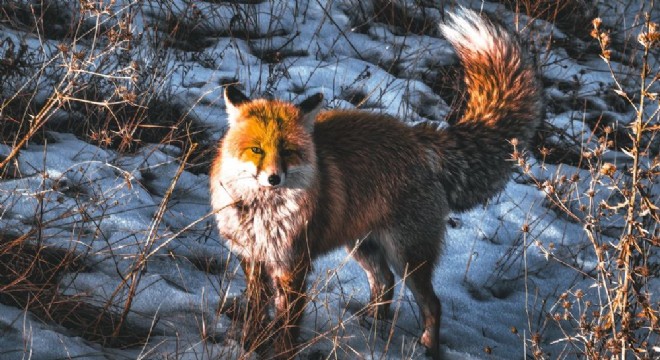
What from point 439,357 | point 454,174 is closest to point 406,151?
point 454,174

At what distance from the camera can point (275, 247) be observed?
453 centimetres

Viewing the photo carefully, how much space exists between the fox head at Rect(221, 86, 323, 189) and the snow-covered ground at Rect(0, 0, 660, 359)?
1.31ft

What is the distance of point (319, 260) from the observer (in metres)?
5.88

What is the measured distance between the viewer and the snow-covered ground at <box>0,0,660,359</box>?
4266 mm

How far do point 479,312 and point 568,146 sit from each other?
8.77 ft

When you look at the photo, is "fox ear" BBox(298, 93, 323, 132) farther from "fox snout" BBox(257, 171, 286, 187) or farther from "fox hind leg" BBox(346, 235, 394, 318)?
"fox hind leg" BBox(346, 235, 394, 318)

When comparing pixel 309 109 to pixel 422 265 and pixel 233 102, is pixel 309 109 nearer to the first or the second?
pixel 233 102

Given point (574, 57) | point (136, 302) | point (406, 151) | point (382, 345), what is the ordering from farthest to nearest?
point (574, 57) < point (406, 151) < point (382, 345) < point (136, 302)

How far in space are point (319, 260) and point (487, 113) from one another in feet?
5.34

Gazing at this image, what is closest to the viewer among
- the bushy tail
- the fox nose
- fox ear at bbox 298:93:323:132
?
the fox nose

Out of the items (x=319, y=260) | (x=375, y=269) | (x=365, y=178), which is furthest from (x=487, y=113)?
(x=319, y=260)

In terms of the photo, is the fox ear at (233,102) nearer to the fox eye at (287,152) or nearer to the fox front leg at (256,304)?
the fox eye at (287,152)

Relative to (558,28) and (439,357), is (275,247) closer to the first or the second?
(439,357)

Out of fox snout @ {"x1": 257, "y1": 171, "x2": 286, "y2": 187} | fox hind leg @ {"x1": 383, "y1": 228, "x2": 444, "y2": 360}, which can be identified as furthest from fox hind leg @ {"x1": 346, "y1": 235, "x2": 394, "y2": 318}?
fox snout @ {"x1": 257, "y1": 171, "x2": 286, "y2": 187}
